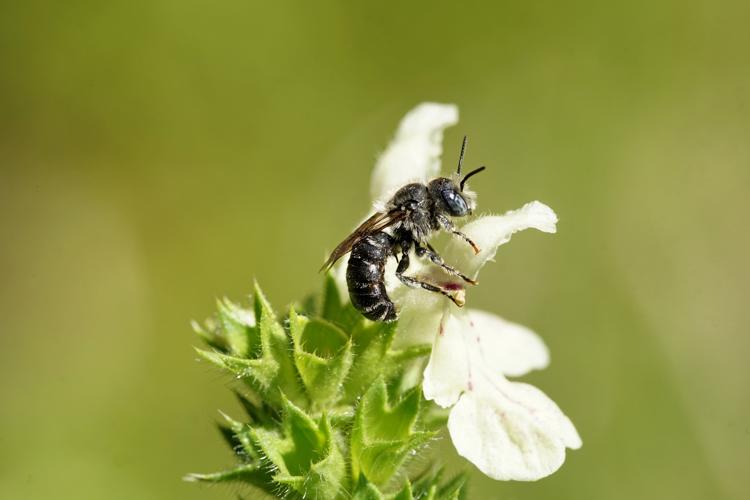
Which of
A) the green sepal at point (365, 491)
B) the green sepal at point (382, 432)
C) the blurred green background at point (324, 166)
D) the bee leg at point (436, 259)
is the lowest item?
the green sepal at point (365, 491)

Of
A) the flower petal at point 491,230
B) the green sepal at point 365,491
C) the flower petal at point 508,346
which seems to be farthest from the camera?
the flower petal at point 508,346

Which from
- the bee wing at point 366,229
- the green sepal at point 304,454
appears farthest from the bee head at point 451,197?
the green sepal at point 304,454

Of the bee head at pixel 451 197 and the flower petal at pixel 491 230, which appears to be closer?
the flower petal at pixel 491 230

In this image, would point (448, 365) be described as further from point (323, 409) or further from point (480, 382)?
point (323, 409)

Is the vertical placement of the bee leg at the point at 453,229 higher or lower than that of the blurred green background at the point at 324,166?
lower

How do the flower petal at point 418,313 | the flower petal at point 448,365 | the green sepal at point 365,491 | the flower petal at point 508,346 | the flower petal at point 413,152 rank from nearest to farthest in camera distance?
the green sepal at point 365,491, the flower petal at point 448,365, the flower petal at point 418,313, the flower petal at point 508,346, the flower petal at point 413,152

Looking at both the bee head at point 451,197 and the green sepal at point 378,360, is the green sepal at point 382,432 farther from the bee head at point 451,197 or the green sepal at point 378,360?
the bee head at point 451,197

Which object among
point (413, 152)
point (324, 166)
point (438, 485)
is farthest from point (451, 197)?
point (324, 166)
